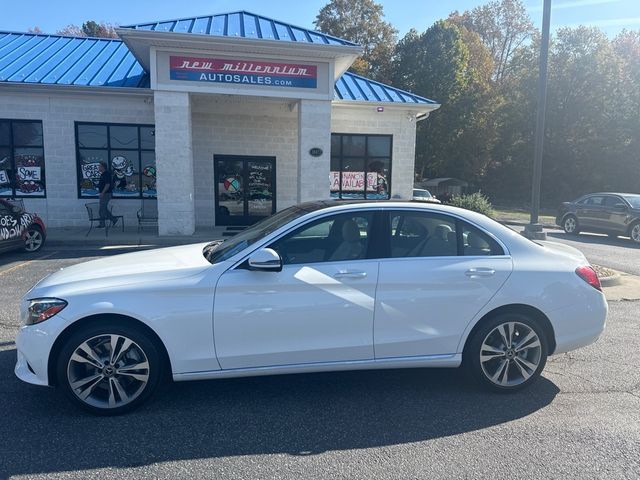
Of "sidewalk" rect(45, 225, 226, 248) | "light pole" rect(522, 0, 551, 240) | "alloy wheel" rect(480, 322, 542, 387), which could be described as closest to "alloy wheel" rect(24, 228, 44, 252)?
"sidewalk" rect(45, 225, 226, 248)

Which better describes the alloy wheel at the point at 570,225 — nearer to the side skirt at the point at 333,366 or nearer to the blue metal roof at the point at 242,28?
the blue metal roof at the point at 242,28

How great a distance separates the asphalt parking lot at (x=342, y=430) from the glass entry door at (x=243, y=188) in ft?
39.5

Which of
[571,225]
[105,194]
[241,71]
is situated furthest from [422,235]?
[571,225]

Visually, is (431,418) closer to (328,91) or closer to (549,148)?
(328,91)

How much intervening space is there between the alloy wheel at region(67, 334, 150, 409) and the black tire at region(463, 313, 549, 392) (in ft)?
8.53

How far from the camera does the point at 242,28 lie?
43.9 ft

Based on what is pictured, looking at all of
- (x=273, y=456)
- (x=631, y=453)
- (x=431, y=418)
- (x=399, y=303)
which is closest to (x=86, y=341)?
(x=273, y=456)

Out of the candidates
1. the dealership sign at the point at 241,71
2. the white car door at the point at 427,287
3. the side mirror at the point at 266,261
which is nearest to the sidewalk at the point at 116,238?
the dealership sign at the point at 241,71

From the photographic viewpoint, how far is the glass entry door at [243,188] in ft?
53.7

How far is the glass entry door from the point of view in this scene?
53.7 ft

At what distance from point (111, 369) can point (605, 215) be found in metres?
17.2

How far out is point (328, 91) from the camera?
13383 mm

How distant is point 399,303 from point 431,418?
0.90m

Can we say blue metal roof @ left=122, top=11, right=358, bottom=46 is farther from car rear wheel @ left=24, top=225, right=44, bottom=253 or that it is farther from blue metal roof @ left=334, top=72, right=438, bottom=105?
car rear wheel @ left=24, top=225, right=44, bottom=253
